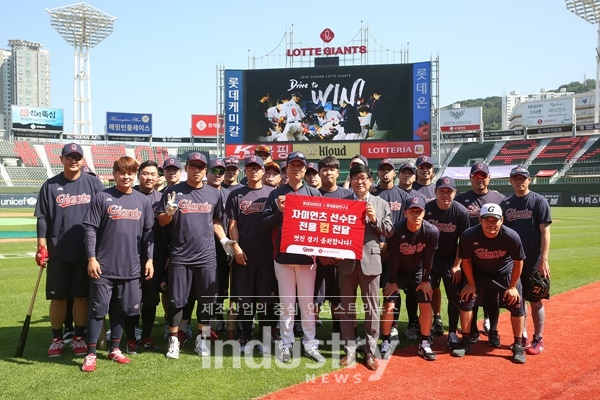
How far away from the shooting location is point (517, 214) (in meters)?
6.09

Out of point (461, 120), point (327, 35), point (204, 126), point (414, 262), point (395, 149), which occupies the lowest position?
point (414, 262)

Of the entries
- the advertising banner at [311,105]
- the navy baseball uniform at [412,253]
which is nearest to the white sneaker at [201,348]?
the navy baseball uniform at [412,253]

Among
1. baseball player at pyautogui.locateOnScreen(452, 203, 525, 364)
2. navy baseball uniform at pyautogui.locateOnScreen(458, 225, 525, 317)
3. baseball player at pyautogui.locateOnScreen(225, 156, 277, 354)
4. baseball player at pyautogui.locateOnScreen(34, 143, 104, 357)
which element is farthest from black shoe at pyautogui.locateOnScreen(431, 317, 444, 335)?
baseball player at pyautogui.locateOnScreen(34, 143, 104, 357)

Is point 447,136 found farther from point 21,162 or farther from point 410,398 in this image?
point 410,398

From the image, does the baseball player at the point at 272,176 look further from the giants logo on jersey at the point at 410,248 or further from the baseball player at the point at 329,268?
the giants logo on jersey at the point at 410,248

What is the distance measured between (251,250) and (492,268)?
2561 millimetres

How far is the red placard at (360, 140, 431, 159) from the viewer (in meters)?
30.0

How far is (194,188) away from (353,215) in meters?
1.74

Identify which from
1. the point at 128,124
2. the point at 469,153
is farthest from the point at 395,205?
the point at 128,124

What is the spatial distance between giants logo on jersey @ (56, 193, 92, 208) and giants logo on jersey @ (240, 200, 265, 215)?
5.38 ft

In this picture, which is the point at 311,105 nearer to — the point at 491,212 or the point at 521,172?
the point at 521,172

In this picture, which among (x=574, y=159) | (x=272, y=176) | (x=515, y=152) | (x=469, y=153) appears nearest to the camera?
(x=272, y=176)

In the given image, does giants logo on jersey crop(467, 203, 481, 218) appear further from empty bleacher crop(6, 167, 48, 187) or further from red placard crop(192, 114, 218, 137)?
red placard crop(192, 114, 218, 137)

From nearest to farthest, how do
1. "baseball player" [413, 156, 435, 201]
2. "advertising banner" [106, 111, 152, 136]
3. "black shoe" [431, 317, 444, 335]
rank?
"black shoe" [431, 317, 444, 335], "baseball player" [413, 156, 435, 201], "advertising banner" [106, 111, 152, 136]
